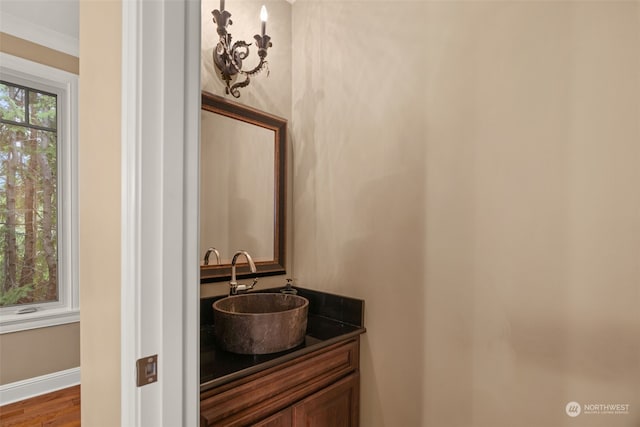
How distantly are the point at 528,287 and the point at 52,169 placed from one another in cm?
310

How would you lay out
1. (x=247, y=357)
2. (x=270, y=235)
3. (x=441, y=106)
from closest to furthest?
(x=247, y=357) < (x=441, y=106) < (x=270, y=235)

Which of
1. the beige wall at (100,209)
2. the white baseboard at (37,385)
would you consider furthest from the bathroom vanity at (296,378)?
the white baseboard at (37,385)

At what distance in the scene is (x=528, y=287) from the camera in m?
1.18

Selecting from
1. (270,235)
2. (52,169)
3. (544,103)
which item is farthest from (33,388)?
(544,103)

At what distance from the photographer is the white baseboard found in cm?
225

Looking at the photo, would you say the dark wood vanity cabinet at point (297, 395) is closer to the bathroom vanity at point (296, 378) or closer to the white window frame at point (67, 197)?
the bathroom vanity at point (296, 378)

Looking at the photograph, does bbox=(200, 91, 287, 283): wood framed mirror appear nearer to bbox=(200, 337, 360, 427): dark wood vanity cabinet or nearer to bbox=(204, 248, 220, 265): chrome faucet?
bbox=(204, 248, 220, 265): chrome faucet

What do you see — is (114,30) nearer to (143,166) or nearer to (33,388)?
(143,166)

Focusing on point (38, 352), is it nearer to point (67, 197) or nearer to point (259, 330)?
point (67, 197)

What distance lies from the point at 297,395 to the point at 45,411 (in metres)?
1.93

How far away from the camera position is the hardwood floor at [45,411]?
2.01 metres

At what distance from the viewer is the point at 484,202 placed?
1268 millimetres

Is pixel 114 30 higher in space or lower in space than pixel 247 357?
higher

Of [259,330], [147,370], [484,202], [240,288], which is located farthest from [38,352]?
[484,202]
